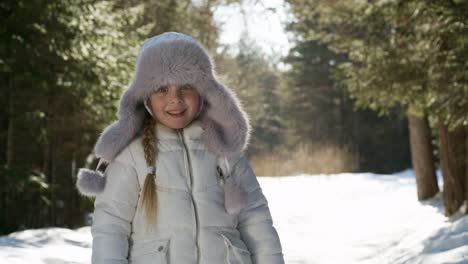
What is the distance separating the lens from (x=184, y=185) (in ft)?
10.8

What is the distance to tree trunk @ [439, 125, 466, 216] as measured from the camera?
1292cm

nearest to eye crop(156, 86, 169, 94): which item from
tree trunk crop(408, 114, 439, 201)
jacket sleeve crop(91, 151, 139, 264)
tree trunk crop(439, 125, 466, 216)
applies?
jacket sleeve crop(91, 151, 139, 264)

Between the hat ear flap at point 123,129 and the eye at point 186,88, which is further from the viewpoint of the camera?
the eye at point 186,88

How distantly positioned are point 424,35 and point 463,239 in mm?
3530

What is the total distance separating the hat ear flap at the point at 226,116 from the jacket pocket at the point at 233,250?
0.49m

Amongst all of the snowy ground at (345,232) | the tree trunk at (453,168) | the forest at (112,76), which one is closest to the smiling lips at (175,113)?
the snowy ground at (345,232)

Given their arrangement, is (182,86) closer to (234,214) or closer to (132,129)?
(132,129)

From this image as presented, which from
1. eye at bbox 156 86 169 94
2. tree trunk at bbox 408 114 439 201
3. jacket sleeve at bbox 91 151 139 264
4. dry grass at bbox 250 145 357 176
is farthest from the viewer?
dry grass at bbox 250 145 357 176

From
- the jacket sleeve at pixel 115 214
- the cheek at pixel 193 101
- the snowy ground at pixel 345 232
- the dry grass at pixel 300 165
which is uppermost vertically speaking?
the dry grass at pixel 300 165

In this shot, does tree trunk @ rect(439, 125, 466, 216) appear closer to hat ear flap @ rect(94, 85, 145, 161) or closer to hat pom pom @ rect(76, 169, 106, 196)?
hat ear flap @ rect(94, 85, 145, 161)

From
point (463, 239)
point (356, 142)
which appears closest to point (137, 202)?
point (463, 239)

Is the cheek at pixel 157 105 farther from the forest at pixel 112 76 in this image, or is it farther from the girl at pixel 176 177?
the forest at pixel 112 76

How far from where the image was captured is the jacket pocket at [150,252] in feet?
10.3

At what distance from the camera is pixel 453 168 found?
13.0 metres
